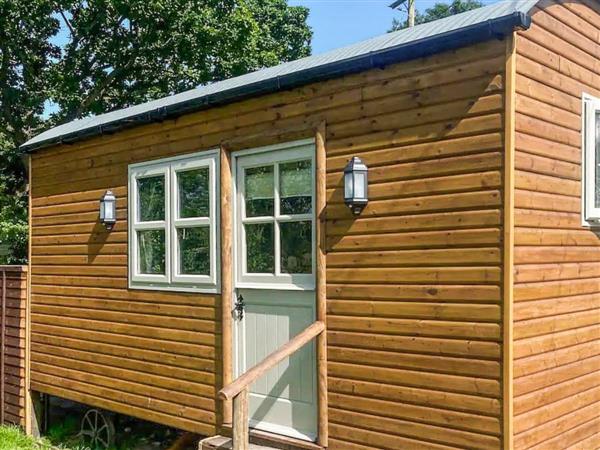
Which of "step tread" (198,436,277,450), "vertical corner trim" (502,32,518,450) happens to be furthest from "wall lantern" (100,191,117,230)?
"vertical corner trim" (502,32,518,450)

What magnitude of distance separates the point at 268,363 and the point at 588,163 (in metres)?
2.36

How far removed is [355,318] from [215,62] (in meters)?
12.6

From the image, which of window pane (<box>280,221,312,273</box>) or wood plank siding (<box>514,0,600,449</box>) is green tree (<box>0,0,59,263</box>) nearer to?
window pane (<box>280,221,312,273</box>)

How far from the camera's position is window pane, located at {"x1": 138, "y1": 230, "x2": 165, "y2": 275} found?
214 inches

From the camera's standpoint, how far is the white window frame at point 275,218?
424cm

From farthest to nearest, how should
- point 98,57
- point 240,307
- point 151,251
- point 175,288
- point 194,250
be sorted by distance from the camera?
point 98,57 → point 151,251 → point 175,288 → point 194,250 → point 240,307

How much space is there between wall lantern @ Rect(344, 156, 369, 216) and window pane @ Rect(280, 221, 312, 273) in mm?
505

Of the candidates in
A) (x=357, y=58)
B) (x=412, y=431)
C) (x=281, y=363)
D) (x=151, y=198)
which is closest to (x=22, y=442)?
(x=151, y=198)

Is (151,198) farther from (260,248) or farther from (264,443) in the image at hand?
(264,443)

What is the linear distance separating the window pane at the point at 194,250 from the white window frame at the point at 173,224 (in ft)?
0.14

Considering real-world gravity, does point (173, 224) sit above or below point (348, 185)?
below

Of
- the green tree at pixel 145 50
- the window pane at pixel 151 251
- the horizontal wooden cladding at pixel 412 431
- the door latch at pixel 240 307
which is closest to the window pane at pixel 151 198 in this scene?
the window pane at pixel 151 251

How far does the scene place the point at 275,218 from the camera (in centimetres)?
446

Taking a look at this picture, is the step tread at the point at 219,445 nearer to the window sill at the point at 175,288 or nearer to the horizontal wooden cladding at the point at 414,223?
the window sill at the point at 175,288
